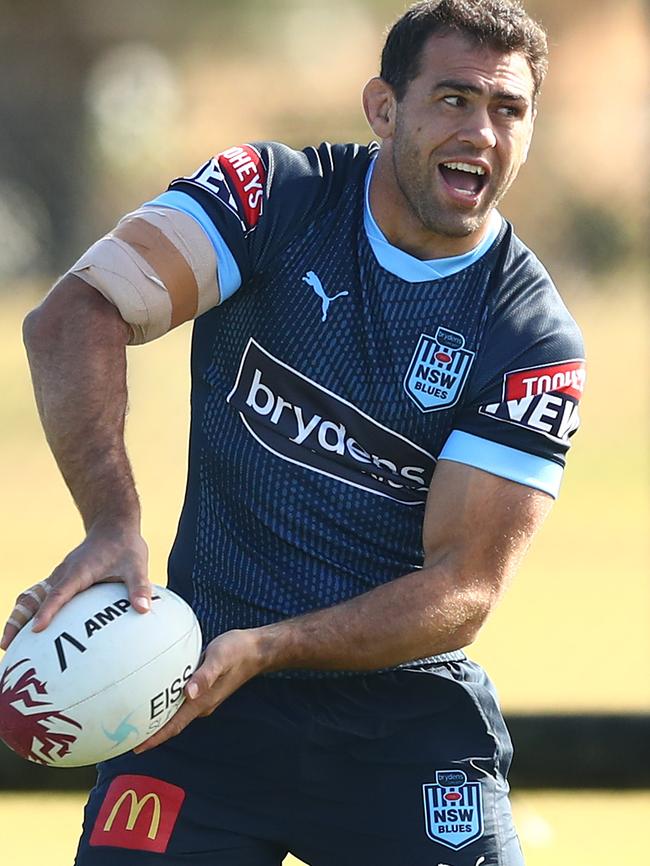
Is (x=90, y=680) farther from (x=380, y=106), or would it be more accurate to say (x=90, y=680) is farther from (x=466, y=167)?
(x=380, y=106)

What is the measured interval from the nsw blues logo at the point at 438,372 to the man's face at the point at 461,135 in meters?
0.23

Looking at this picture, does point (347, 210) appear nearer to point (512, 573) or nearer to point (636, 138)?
point (512, 573)

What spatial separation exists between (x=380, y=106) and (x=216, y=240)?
56 cm

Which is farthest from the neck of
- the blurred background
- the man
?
the blurred background

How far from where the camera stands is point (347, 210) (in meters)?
3.42

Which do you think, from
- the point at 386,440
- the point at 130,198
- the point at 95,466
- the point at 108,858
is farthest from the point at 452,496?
the point at 130,198

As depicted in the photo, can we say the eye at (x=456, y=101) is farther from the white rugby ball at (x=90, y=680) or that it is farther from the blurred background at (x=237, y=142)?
the blurred background at (x=237, y=142)

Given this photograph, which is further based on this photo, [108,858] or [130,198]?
[130,198]

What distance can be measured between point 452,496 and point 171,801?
32.2 inches

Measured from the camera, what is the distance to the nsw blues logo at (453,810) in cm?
329

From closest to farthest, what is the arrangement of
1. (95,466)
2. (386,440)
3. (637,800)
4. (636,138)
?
(95,466)
(386,440)
(637,800)
(636,138)

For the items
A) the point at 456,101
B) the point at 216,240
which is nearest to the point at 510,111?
the point at 456,101

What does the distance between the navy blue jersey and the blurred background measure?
6.70 m

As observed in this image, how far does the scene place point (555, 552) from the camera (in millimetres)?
11711
